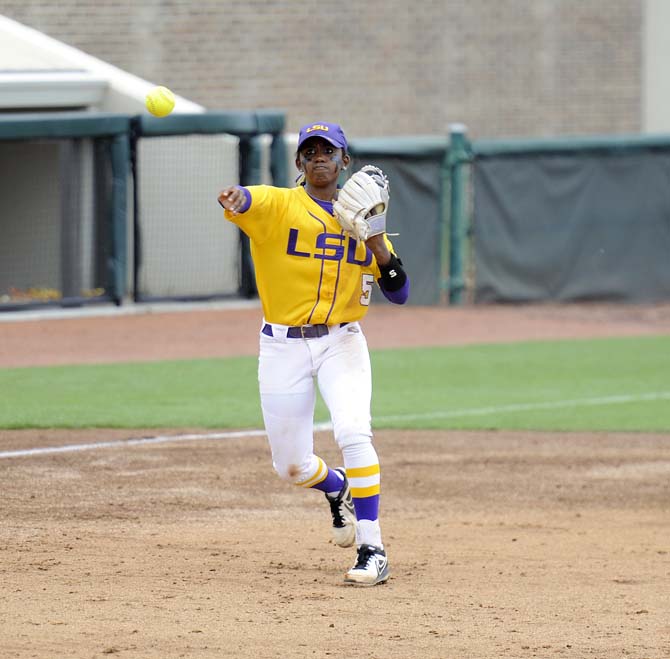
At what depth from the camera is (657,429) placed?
1005 cm

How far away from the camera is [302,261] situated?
5.75 m

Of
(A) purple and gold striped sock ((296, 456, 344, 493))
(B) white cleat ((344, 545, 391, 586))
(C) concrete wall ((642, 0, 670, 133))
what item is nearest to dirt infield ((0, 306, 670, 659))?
(B) white cleat ((344, 545, 391, 586))

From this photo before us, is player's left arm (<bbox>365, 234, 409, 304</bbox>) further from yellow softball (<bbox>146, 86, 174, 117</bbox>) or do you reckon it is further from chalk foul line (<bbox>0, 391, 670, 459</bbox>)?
chalk foul line (<bbox>0, 391, 670, 459</bbox>)

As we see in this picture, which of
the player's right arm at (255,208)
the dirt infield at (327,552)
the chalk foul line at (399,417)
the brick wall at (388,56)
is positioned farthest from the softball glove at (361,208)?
the brick wall at (388,56)

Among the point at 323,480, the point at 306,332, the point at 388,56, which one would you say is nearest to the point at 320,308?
the point at 306,332

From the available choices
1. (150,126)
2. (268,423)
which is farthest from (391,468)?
(150,126)

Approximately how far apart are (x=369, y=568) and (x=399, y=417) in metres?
4.78

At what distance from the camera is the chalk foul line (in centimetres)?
873

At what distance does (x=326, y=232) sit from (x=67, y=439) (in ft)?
13.0

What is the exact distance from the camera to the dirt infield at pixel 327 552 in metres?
4.80

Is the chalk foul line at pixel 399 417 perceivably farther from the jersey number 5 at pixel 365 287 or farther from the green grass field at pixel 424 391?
the jersey number 5 at pixel 365 287

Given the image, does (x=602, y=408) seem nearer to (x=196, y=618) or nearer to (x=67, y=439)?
(x=67, y=439)

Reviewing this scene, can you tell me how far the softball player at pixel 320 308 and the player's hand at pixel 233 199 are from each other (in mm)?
36

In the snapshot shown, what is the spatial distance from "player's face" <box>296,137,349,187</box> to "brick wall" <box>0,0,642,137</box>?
55.9ft
